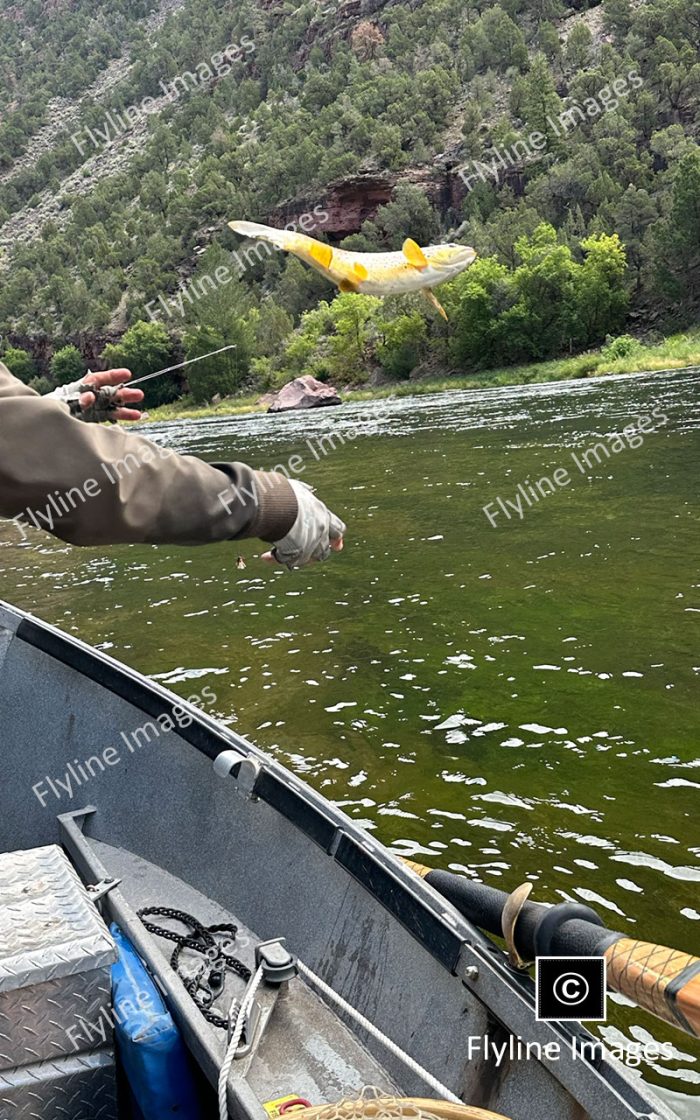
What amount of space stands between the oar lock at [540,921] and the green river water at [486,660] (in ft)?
5.14

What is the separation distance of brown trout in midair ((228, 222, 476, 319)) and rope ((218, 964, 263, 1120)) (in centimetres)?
223

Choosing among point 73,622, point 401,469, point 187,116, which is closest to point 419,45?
point 187,116

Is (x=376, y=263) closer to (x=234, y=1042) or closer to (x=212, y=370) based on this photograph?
(x=234, y=1042)

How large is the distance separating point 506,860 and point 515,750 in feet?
5.19

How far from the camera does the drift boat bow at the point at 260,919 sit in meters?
2.59

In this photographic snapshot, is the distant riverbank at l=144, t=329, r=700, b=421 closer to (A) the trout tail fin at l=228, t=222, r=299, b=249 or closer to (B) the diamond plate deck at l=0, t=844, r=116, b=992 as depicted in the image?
(A) the trout tail fin at l=228, t=222, r=299, b=249

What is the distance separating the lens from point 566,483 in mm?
17219

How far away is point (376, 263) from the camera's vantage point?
307 cm

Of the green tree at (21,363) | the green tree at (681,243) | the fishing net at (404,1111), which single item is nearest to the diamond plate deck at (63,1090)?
the fishing net at (404,1111)

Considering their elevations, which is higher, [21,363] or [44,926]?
[21,363]

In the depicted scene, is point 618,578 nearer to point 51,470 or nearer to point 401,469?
point 51,470

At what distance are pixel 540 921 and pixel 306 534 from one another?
4.31ft

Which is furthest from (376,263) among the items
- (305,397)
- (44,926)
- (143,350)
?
(143,350)

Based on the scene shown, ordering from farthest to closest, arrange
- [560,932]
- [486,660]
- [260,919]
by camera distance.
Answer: [486,660]
[260,919]
[560,932]
